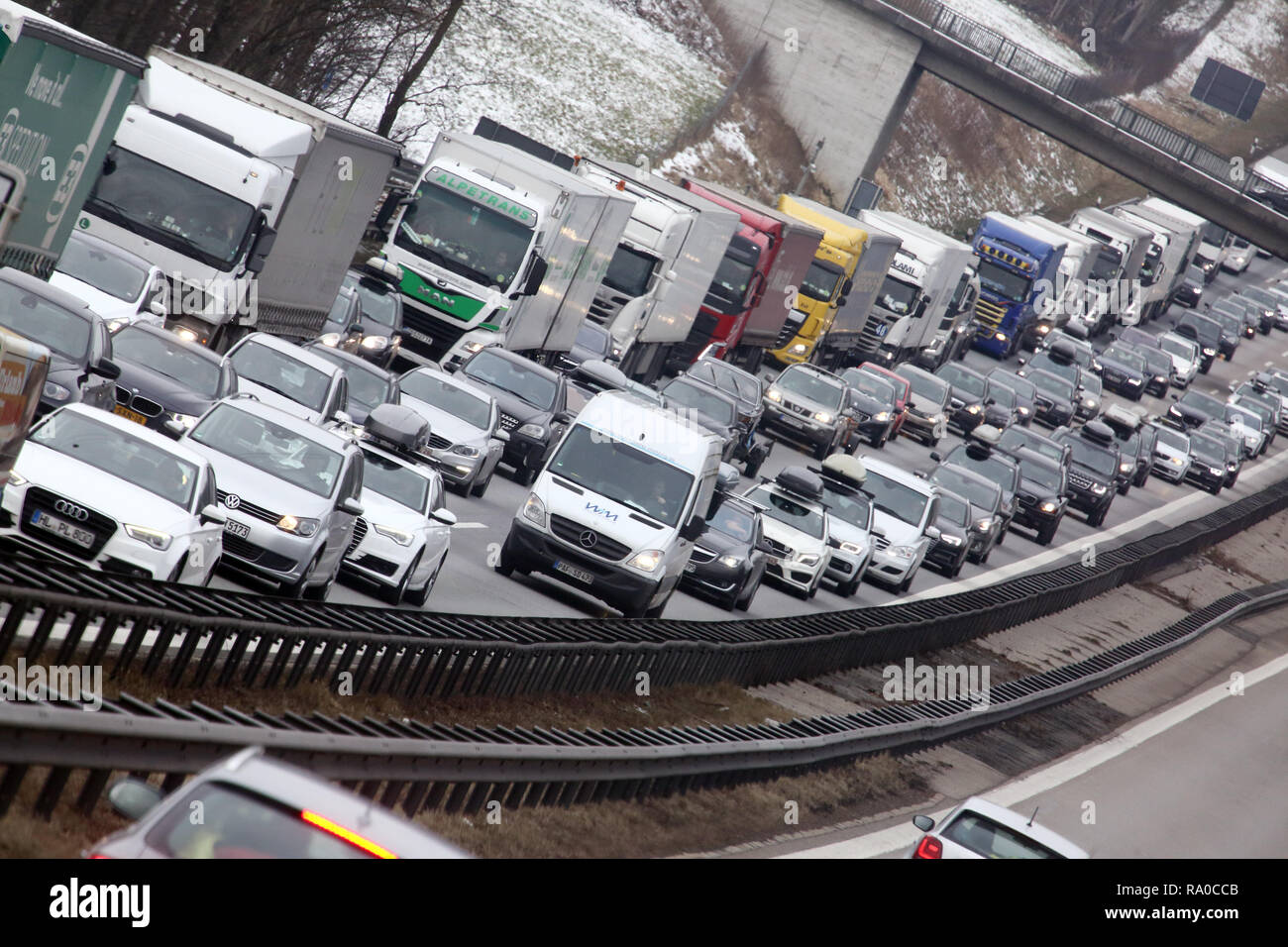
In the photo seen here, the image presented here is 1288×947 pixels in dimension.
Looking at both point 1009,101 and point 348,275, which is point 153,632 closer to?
point 348,275

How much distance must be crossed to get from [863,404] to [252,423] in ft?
97.3

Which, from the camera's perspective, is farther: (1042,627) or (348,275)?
(1042,627)

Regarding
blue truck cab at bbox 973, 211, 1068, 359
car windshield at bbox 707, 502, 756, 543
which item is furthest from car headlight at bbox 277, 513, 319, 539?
blue truck cab at bbox 973, 211, 1068, 359

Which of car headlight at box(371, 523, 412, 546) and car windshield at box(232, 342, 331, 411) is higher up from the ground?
car windshield at box(232, 342, 331, 411)

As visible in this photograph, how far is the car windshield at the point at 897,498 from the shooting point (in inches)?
1283

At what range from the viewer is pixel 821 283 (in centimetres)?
4894

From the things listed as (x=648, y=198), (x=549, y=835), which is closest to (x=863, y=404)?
(x=648, y=198)

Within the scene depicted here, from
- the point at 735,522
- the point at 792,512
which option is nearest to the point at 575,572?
the point at 735,522

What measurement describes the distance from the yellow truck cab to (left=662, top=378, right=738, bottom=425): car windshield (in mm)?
12907

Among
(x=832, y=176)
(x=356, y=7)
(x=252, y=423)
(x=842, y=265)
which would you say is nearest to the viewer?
(x=252, y=423)

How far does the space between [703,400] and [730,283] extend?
772 centimetres

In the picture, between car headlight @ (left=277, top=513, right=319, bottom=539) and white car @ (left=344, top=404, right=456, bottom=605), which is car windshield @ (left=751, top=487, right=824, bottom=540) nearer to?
white car @ (left=344, top=404, right=456, bottom=605)

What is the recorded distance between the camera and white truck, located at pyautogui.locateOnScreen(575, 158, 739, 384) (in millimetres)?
38344

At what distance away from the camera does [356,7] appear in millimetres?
44812
